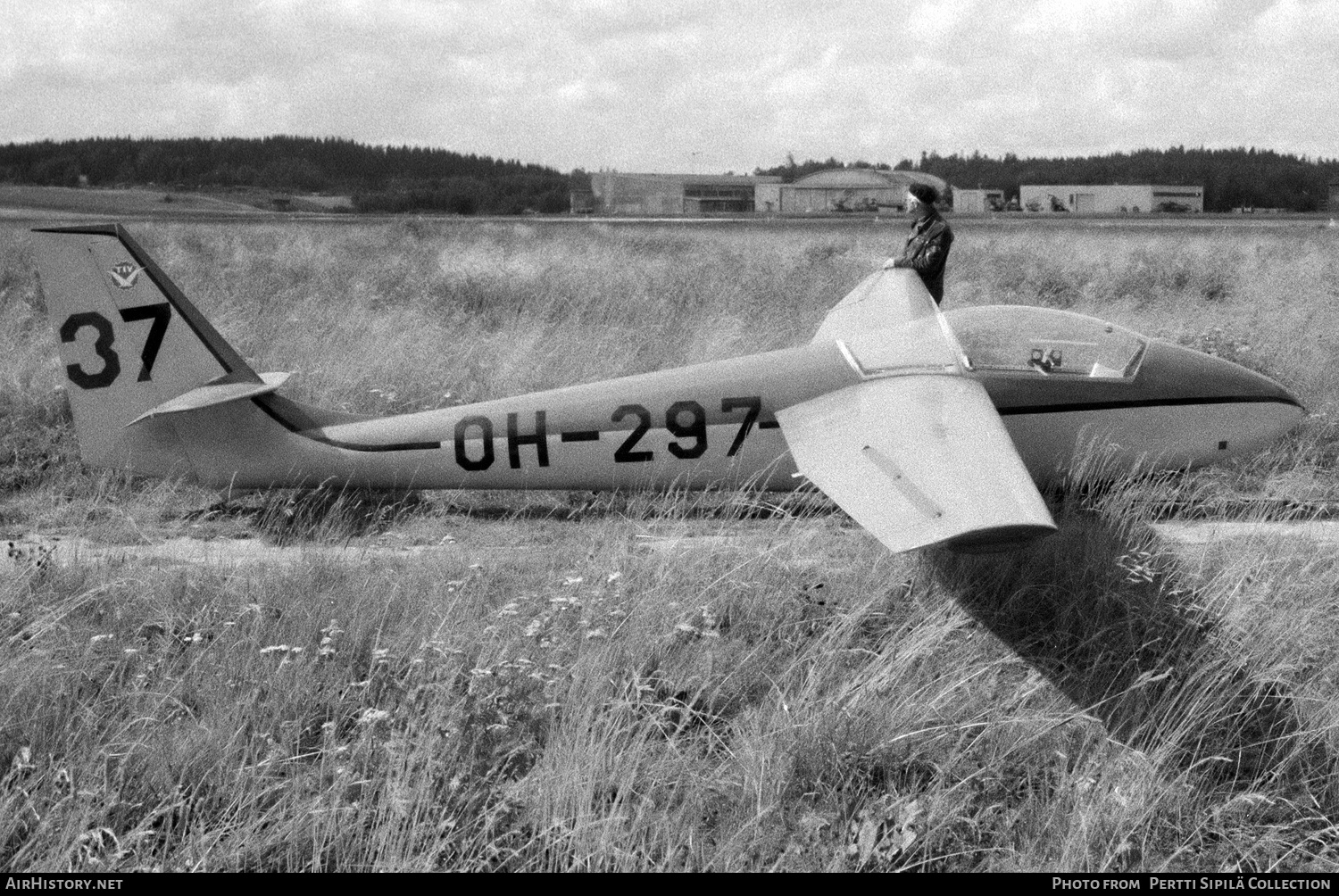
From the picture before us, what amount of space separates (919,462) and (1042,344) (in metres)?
2.69

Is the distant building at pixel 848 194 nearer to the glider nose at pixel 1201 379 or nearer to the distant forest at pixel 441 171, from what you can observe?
the distant forest at pixel 441 171

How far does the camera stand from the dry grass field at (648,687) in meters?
4.52

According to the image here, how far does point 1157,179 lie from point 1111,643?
110279 millimetres

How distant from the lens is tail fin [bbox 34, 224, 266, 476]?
26.2 ft

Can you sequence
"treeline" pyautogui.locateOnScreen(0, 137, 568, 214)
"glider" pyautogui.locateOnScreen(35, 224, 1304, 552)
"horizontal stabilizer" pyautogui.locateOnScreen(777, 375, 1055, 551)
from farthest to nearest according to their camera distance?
"treeline" pyautogui.locateOnScreen(0, 137, 568, 214) < "glider" pyautogui.locateOnScreen(35, 224, 1304, 552) < "horizontal stabilizer" pyautogui.locateOnScreen(777, 375, 1055, 551)

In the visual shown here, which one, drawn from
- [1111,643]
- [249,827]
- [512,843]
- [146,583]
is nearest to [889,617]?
[1111,643]

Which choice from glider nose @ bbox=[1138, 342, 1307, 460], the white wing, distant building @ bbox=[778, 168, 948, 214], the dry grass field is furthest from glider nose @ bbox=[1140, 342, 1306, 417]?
distant building @ bbox=[778, 168, 948, 214]

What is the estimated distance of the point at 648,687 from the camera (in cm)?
531

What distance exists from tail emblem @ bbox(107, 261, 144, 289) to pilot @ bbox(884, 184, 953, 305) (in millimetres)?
6192

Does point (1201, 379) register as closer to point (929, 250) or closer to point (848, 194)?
point (929, 250)

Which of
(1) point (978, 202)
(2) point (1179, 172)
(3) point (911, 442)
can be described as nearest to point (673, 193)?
(1) point (978, 202)

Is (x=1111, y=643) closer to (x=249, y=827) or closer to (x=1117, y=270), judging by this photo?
(x=249, y=827)

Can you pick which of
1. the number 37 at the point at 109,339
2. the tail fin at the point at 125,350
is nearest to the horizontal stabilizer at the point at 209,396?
the tail fin at the point at 125,350

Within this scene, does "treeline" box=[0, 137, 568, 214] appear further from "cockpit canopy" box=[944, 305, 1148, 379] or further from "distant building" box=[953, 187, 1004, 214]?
"cockpit canopy" box=[944, 305, 1148, 379]
